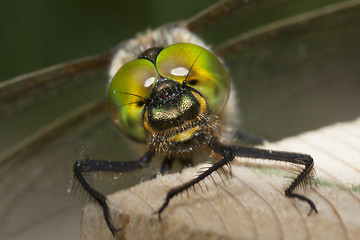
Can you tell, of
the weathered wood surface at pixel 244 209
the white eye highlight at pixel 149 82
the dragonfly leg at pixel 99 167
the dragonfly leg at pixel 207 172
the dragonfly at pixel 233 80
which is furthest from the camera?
the dragonfly at pixel 233 80

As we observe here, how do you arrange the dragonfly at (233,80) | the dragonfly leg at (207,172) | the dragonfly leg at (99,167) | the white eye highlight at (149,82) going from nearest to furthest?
the dragonfly leg at (207,172)
the dragonfly leg at (99,167)
the white eye highlight at (149,82)
the dragonfly at (233,80)

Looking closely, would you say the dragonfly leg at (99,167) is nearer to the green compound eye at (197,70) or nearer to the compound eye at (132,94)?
the compound eye at (132,94)

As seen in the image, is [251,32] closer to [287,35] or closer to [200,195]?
[287,35]

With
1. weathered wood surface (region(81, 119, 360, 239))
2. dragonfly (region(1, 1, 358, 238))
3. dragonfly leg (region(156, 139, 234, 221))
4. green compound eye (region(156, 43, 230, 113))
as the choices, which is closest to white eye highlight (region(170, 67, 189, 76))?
green compound eye (region(156, 43, 230, 113))

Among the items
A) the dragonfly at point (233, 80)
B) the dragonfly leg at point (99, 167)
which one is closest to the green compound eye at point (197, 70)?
the dragonfly leg at point (99, 167)

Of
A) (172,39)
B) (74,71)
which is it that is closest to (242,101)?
(172,39)

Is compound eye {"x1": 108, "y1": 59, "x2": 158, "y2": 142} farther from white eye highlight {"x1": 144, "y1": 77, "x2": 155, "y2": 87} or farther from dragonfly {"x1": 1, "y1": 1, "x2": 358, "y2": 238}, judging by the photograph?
dragonfly {"x1": 1, "y1": 1, "x2": 358, "y2": 238}
